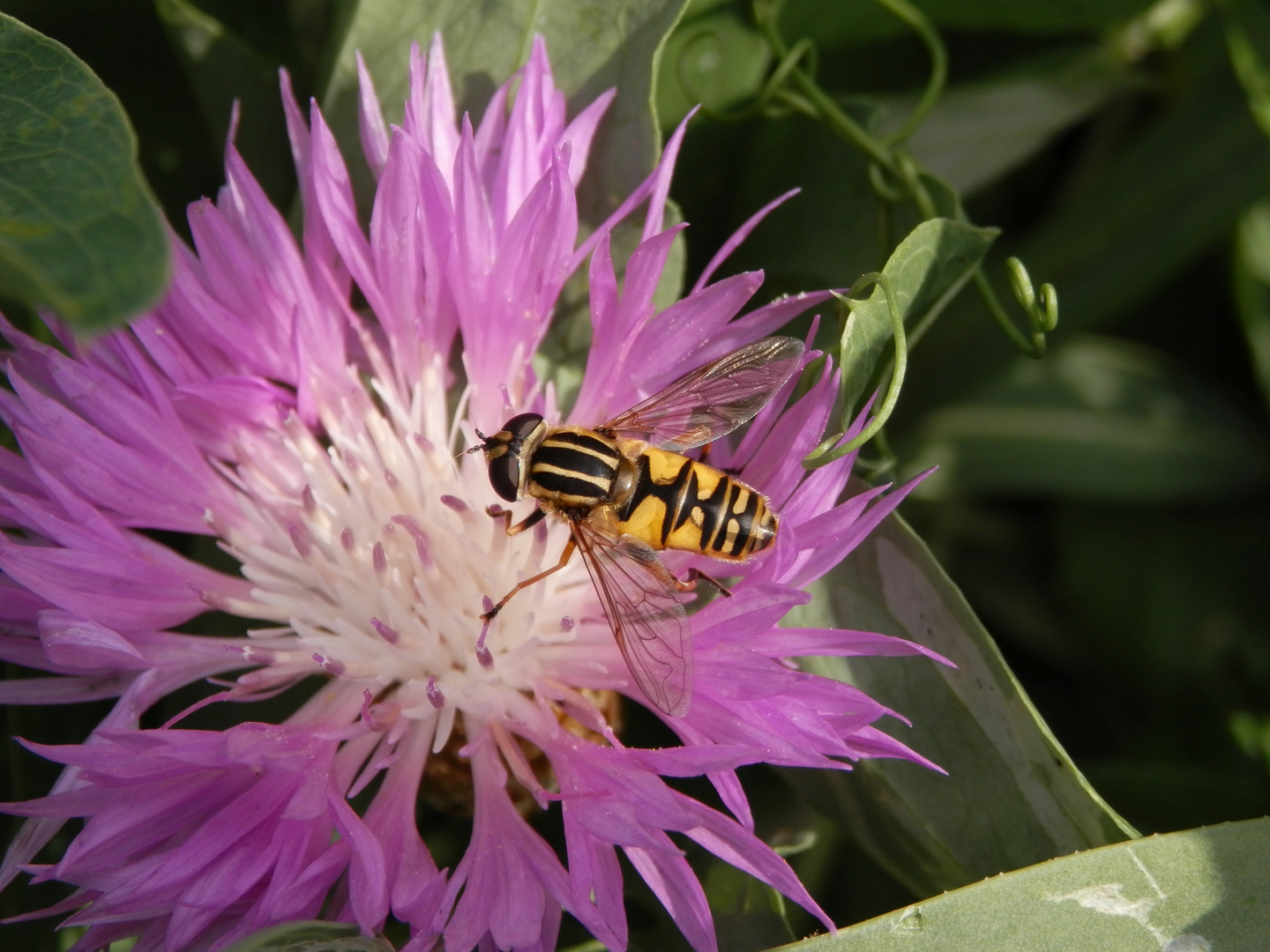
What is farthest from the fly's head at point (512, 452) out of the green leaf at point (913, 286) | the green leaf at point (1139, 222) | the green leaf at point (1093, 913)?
the green leaf at point (1139, 222)

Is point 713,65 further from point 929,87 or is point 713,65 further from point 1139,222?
point 1139,222

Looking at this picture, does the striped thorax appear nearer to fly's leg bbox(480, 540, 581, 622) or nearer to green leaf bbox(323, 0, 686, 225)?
fly's leg bbox(480, 540, 581, 622)

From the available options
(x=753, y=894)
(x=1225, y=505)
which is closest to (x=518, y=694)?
(x=753, y=894)

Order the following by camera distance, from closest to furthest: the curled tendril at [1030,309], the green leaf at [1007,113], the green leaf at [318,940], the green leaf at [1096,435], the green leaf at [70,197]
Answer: the green leaf at [70,197]
the green leaf at [318,940]
the curled tendril at [1030,309]
the green leaf at [1007,113]
the green leaf at [1096,435]

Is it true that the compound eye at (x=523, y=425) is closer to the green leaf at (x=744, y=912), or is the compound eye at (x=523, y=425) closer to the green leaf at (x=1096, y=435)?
the green leaf at (x=744, y=912)

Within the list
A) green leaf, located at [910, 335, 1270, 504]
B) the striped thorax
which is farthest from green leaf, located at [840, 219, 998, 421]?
green leaf, located at [910, 335, 1270, 504]

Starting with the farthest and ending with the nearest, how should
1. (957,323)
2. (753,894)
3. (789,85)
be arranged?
1. (957,323)
2. (789,85)
3. (753,894)

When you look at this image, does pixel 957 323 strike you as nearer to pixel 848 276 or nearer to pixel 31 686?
pixel 848 276
